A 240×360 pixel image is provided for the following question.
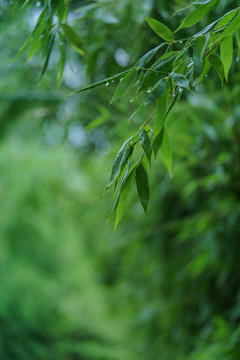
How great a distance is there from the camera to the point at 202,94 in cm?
105

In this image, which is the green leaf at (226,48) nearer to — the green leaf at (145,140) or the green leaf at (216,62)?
the green leaf at (216,62)

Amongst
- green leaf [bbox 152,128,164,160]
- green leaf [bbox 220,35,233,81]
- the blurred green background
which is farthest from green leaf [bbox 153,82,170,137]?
the blurred green background

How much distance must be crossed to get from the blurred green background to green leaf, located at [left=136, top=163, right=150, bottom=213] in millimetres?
264

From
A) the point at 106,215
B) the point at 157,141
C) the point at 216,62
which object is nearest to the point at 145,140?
the point at 157,141

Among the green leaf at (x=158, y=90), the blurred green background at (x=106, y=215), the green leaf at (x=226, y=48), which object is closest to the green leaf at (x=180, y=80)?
the green leaf at (x=158, y=90)

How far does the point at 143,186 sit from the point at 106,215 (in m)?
1.27

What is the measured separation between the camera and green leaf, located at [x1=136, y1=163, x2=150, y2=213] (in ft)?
1.56

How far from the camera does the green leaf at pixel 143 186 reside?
474 millimetres

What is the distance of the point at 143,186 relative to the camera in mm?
475

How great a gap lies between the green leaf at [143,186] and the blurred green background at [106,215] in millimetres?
264

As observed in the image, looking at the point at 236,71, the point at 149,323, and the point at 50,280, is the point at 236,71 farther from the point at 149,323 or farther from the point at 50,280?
the point at 50,280

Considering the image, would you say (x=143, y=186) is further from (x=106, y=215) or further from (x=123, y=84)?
(x=106, y=215)

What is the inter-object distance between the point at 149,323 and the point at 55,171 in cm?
82

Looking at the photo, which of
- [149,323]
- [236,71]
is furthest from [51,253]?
[236,71]
